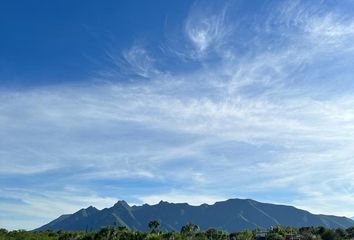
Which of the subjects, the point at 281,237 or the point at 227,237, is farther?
the point at 227,237

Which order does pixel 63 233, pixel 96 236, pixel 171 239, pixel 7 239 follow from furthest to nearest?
pixel 63 233 < pixel 7 239 < pixel 96 236 < pixel 171 239

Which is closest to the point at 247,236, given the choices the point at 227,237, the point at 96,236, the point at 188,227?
the point at 227,237

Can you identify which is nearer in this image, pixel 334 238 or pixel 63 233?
pixel 334 238

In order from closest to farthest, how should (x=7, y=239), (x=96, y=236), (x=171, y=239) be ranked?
(x=171, y=239) < (x=96, y=236) < (x=7, y=239)

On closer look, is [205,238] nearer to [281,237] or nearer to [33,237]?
[281,237]

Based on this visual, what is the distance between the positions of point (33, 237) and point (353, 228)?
3827 inches

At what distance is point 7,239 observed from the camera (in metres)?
142

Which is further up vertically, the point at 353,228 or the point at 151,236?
the point at 353,228

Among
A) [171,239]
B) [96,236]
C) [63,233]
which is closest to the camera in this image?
[171,239]

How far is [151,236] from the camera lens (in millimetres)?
123438

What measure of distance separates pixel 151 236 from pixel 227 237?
34.7 meters

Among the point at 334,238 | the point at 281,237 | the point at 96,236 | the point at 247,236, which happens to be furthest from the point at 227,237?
the point at 96,236

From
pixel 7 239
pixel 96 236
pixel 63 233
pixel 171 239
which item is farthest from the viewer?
pixel 63 233

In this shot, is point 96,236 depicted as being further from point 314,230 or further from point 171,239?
point 314,230
